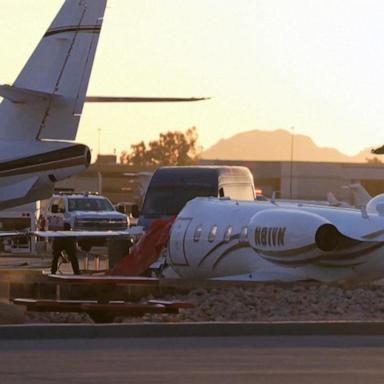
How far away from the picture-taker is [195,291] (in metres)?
27.1

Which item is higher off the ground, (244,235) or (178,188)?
(178,188)

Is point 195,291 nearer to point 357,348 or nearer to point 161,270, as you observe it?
point 161,270

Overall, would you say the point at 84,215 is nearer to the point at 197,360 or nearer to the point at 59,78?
the point at 59,78

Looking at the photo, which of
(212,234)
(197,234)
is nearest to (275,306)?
(212,234)

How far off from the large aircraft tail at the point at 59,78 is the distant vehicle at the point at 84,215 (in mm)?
16256

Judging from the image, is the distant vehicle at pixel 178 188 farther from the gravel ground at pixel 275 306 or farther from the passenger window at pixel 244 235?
the gravel ground at pixel 275 306

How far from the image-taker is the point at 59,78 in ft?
128

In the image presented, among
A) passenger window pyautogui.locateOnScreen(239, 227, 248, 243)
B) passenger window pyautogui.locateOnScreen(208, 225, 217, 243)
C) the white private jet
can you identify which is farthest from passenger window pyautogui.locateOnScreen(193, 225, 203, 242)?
passenger window pyautogui.locateOnScreen(239, 227, 248, 243)

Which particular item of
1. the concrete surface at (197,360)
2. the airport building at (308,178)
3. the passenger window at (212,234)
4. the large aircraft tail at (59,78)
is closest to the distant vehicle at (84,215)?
the large aircraft tail at (59,78)

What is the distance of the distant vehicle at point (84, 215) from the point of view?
192 feet

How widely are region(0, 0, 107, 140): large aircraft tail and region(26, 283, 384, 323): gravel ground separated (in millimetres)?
13140

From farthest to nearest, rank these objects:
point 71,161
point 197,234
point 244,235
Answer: point 71,161
point 197,234
point 244,235

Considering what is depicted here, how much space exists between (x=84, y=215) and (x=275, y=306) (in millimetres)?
35088

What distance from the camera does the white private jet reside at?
91.7ft
